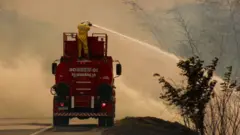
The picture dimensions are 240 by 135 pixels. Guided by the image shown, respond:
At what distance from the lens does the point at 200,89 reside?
2253cm

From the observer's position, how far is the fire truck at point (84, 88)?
29.3m

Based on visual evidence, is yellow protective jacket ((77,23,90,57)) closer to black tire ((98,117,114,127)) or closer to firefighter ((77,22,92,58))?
firefighter ((77,22,92,58))

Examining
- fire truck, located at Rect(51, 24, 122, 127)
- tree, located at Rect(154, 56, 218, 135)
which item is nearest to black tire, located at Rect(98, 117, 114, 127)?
fire truck, located at Rect(51, 24, 122, 127)

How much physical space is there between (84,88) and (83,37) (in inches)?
96.5

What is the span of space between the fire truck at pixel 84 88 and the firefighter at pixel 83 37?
0.41m

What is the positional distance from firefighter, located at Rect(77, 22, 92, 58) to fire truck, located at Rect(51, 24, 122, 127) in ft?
1.33

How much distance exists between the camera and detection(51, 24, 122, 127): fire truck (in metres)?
29.3

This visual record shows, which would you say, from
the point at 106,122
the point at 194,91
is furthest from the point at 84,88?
the point at 194,91

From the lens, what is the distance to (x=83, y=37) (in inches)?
1176

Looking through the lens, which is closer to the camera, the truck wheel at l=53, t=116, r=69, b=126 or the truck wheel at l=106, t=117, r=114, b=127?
the truck wheel at l=106, t=117, r=114, b=127

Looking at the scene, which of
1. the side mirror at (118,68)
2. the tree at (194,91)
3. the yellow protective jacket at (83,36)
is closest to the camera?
the tree at (194,91)

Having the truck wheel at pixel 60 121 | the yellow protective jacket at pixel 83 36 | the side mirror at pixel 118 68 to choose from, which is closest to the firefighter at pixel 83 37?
the yellow protective jacket at pixel 83 36

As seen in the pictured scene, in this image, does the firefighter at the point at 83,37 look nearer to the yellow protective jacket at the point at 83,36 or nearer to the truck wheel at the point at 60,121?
the yellow protective jacket at the point at 83,36

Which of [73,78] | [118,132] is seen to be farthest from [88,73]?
[118,132]
